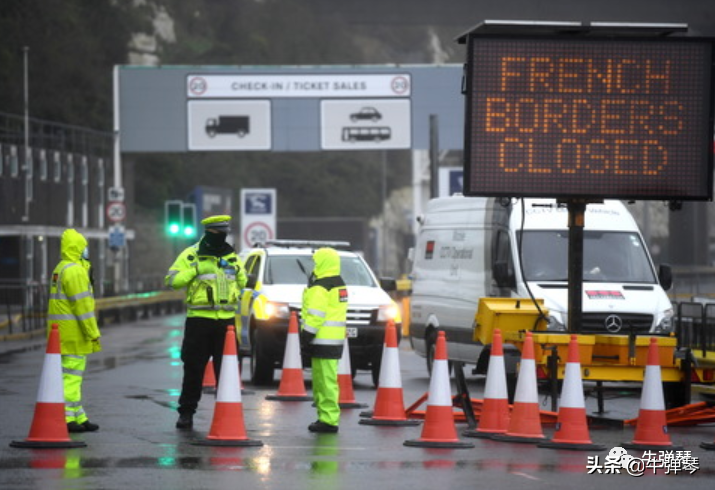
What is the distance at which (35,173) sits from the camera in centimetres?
6006

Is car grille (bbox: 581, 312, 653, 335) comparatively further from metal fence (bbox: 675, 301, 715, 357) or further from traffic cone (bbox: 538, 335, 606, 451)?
traffic cone (bbox: 538, 335, 606, 451)

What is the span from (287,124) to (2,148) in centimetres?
875

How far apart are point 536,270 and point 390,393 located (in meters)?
6.21

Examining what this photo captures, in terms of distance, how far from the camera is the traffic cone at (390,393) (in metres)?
16.0

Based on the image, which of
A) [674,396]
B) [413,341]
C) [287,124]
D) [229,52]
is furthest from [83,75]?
[674,396]

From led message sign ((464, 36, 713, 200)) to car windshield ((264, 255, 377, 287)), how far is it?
813 cm

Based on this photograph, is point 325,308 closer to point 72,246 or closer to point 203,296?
point 203,296

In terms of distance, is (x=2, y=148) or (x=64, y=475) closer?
(x=64, y=475)

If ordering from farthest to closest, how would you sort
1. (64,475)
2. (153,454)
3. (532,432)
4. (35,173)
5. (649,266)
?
(35,173) < (649,266) < (532,432) < (153,454) < (64,475)

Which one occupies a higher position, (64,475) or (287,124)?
(287,124)

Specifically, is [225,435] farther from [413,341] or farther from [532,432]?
[413,341]

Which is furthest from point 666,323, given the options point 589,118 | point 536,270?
point 589,118

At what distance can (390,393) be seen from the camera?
53.5ft

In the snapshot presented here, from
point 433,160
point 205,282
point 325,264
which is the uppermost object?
point 433,160
